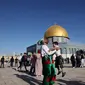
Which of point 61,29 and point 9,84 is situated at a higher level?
point 61,29

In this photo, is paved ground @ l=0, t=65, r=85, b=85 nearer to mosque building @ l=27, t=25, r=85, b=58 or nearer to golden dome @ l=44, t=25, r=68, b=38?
mosque building @ l=27, t=25, r=85, b=58

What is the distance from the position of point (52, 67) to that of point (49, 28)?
69664 mm

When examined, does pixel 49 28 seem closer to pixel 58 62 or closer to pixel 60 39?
pixel 60 39

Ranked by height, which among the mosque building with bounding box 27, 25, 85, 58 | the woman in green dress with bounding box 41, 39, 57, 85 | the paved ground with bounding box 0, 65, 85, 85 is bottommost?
the paved ground with bounding box 0, 65, 85, 85

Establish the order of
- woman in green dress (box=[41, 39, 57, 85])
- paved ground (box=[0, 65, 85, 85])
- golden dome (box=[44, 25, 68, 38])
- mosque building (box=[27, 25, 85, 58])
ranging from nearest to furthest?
1. woman in green dress (box=[41, 39, 57, 85])
2. paved ground (box=[0, 65, 85, 85])
3. mosque building (box=[27, 25, 85, 58])
4. golden dome (box=[44, 25, 68, 38])

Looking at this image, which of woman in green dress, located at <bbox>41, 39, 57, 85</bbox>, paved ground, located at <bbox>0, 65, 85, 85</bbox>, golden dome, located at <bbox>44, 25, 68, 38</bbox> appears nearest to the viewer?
woman in green dress, located at <bbox>41, 39, 57, 85</bbox>

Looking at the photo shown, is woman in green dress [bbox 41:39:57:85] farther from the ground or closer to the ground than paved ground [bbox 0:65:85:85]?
farther from the ground

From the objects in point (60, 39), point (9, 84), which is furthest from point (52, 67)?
point (60, 39)

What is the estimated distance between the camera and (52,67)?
21.4 ft

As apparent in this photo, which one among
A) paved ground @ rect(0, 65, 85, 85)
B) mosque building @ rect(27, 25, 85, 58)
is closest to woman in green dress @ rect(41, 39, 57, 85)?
paved ground @ rect(0, 65, 85, 85)

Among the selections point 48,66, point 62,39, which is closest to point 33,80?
point 48,66

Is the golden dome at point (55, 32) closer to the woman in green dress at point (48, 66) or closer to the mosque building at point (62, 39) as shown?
the mosque building at point (62, 39)

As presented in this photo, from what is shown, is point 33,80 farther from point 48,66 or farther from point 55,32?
point 55,32

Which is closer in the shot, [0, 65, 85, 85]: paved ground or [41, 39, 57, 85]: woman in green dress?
[41, 39, 57, 85]: woman in green dress
